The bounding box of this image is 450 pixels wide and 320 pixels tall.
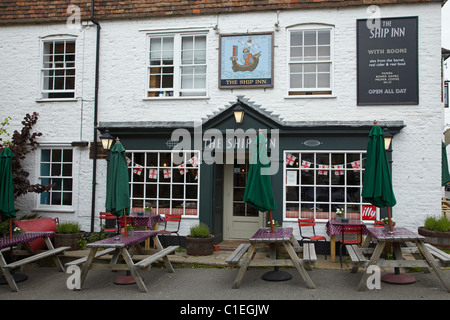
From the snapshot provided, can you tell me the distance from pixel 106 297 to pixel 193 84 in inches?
237

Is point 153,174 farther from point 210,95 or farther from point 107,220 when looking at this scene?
point 210,95

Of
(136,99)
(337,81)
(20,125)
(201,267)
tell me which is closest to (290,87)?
(337,81)

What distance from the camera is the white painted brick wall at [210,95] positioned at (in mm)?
9328

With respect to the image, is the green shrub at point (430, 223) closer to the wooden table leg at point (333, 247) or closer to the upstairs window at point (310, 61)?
the wooden table leg at point (333, 247)

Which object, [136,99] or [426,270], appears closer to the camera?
[426,270]

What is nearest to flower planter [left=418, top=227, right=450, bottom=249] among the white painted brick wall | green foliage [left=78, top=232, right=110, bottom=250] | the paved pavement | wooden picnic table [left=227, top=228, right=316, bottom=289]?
the white painted brick wall

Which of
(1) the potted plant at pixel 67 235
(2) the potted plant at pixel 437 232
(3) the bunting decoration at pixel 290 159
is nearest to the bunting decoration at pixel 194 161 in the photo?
(3) the bunting decoration at pixel 290 159

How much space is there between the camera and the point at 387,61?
377 inches

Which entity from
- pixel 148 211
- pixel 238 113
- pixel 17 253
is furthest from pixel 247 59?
pixel 17 253

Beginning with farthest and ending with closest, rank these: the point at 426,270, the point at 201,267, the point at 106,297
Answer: the point at 201,267 < the point at 426,270 < the point at 106,297

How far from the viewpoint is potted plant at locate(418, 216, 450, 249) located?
8.69 meters

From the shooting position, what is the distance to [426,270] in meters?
7.44

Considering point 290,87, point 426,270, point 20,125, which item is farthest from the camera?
point 20,125

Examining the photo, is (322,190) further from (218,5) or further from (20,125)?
(20,125)
